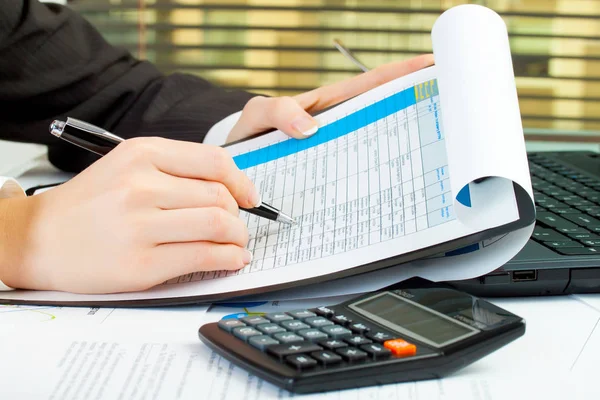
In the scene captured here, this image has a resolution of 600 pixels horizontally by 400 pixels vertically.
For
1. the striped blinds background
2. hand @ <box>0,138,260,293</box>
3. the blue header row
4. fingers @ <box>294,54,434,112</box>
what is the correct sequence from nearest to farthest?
hand @ <box>0,138,260,293</box>
the blue header row
fingers @ <box>294,54,434,112</box>
the striped blinds background

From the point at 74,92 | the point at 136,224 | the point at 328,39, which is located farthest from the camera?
the point at 328,39

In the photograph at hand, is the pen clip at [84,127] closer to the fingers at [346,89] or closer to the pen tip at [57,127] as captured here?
the pen tip at [57,127]

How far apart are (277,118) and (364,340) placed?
0.31m

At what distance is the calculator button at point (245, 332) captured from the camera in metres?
0.40

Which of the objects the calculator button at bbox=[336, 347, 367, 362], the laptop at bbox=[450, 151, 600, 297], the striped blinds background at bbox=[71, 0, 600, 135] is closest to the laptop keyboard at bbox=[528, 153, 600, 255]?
the laptop at bbox=[450, 151, 600, 297]

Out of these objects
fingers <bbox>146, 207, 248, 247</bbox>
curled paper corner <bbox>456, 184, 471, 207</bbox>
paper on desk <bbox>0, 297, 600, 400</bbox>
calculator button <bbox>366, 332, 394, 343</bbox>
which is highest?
curled paper corner <bbox>456, 184, 471, 207</bbox>

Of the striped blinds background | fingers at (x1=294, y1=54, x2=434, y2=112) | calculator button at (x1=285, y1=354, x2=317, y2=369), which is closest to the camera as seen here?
calculator button at (x1=285, y1=354, x2=317, y2=369)

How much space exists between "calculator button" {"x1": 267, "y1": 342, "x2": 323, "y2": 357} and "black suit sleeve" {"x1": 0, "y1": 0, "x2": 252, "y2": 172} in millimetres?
496

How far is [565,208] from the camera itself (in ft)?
2.08

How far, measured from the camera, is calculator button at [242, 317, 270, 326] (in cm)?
42

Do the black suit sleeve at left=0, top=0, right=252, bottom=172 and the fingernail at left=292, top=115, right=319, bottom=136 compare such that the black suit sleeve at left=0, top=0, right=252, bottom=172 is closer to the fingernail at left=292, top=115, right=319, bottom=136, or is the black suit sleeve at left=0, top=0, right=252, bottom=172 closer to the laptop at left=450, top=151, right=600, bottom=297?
the fingernail at left=292, top=115, right=319, bottom=136

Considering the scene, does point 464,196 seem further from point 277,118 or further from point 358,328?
point 277,118

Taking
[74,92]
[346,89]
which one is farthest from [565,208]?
[74,92]

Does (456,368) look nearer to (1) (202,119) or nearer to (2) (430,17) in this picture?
(1) (202,119)
